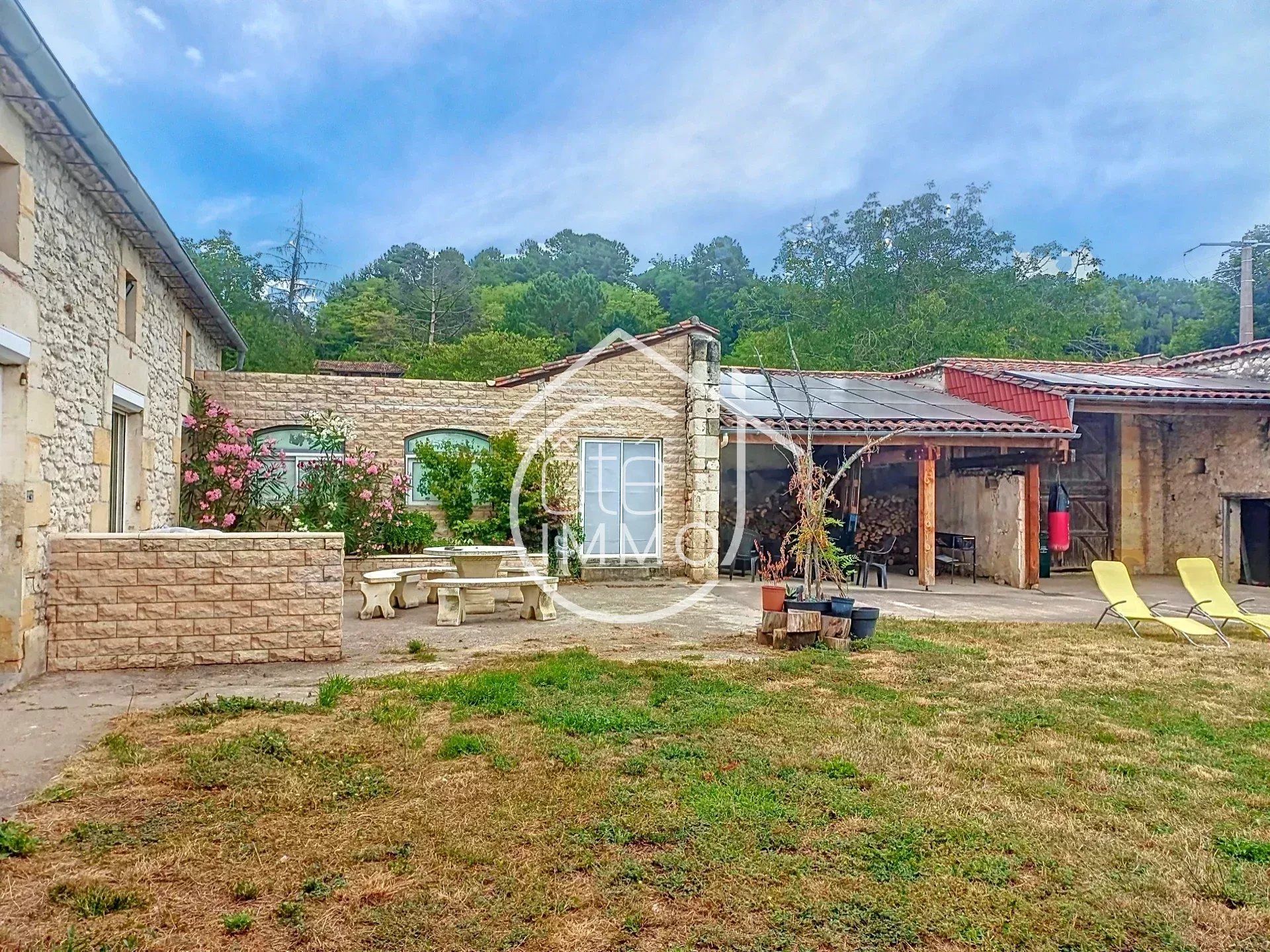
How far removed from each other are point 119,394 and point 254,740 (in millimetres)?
4810

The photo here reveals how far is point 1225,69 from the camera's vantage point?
777 inches

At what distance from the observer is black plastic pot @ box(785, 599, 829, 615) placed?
6898 millimetres

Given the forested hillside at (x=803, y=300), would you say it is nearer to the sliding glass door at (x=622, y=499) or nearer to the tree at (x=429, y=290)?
the tree at (x=429, y=290)

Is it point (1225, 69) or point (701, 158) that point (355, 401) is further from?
point (701, 158)

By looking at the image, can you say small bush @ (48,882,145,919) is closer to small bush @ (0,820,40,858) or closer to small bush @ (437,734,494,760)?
small bush @ (0,820,40,858)

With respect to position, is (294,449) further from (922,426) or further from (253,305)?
(253,305)

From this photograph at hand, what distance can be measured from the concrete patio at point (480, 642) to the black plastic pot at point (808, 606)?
51 cm

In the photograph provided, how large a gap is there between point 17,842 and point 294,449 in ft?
29.1

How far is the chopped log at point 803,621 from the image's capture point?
6828mm

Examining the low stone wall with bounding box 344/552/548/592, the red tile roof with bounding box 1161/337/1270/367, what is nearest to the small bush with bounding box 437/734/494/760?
the low stone wall with bounding box 344/552/548/592

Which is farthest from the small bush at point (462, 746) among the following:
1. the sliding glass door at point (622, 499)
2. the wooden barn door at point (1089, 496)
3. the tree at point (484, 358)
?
the tree at point (484, 358)

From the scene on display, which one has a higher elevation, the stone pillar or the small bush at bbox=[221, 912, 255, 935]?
the stone pillar

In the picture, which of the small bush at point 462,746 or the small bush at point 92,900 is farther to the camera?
the small bush at point 462,746

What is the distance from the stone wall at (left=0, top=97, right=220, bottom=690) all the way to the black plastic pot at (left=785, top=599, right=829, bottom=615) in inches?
229
